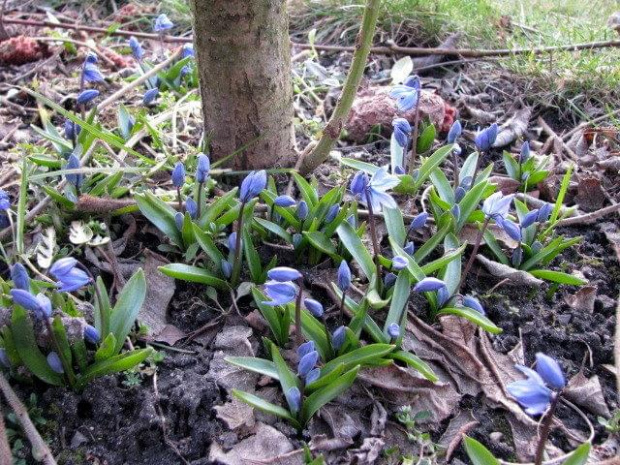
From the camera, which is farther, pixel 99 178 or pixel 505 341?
pixel 99 178

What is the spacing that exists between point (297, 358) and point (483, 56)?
8.58ft

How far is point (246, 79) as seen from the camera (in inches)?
98.5

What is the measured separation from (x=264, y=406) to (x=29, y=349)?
2.35ft

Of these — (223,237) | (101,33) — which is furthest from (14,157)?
(101,33)

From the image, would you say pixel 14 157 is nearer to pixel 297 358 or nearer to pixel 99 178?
pixel 99 178

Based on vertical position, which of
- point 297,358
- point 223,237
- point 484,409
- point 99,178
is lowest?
point 484,409

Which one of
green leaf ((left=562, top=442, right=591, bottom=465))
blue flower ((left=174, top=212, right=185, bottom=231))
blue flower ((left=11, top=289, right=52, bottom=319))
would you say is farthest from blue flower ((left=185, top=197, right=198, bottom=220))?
green leaf ((left=562, top=442, right=591, bottom=465))

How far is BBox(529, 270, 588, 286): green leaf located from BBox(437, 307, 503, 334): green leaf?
1.35 ft

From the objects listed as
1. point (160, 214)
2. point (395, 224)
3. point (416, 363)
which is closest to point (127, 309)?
point (160, 214)

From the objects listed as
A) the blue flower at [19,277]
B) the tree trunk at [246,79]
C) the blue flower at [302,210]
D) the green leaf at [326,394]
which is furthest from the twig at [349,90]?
the blue flower at [19,277]

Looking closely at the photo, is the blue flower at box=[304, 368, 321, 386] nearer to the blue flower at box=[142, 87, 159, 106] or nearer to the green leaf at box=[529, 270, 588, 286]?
the green leaf at box=[529, 270, 588, 286]

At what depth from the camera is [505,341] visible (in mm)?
2219

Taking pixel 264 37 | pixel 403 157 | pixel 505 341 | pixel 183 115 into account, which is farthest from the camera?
pixel 183 115

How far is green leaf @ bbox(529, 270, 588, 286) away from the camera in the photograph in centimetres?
228
